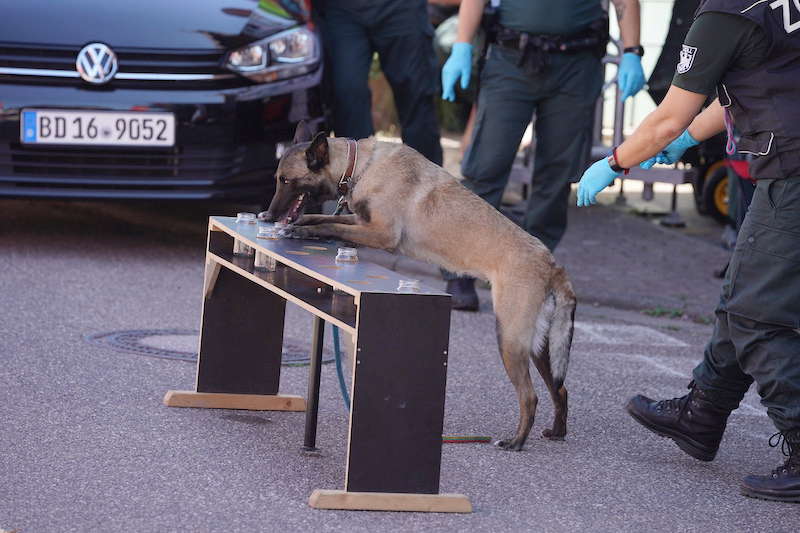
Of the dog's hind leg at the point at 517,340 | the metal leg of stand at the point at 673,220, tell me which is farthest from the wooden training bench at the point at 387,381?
the metal leg of stand at the point at 673,220

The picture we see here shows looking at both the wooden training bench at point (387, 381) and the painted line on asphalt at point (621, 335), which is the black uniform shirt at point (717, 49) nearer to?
the wooden training bench at point (387, 381)

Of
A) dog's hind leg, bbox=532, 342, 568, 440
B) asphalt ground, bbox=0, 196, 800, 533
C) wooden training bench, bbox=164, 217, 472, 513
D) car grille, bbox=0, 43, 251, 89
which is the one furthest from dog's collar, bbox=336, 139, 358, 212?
car grille, bbox=0, 43, 251, 89

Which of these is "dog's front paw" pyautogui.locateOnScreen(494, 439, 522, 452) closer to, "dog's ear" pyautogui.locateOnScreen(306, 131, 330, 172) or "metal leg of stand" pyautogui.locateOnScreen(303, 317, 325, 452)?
"metal leg of stand" pyautogui.locateOnScreen(303, 317, 325, 452)

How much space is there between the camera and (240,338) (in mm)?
4820

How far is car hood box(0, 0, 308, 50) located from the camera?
264 inches

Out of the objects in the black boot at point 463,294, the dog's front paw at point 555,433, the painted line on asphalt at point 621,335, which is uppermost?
the dog's front paw at point 555,433

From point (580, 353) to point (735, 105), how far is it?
221 cm

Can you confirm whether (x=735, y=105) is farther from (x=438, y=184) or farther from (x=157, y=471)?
(x=157, y=471)

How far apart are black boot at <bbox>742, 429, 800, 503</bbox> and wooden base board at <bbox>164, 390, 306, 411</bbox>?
65.3 inches

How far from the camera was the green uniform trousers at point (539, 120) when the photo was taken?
6.31 m

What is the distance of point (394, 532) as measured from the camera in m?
3.57

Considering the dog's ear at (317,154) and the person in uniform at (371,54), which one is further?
the person in uniform at (371,54)

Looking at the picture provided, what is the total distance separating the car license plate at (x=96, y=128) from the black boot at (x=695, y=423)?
3326mm

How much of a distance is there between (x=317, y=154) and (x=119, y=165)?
2447mm
